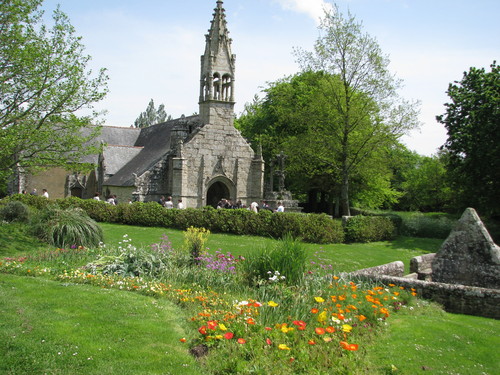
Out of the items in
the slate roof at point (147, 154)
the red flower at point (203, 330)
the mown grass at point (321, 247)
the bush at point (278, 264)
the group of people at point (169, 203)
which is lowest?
the red flower at point (203, 330)

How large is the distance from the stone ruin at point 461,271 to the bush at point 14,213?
34.2 ft

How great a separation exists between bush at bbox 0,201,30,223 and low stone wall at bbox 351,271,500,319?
11.0 metres

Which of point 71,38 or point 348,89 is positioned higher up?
point 348,89

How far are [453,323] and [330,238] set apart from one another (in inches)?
429

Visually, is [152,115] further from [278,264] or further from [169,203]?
[278,264]

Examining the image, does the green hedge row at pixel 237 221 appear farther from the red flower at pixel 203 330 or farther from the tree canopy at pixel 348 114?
the red flower at pixel 203 330

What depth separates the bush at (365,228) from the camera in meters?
18.3

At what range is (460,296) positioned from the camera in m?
7.50

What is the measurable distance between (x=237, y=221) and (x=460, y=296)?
10.9m

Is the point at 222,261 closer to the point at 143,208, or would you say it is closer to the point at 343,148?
the point at 143,208

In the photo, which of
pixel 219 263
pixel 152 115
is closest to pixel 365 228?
pixel 219 263

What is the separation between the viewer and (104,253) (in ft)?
32.6

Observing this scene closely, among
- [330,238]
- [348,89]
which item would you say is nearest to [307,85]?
[348,89]

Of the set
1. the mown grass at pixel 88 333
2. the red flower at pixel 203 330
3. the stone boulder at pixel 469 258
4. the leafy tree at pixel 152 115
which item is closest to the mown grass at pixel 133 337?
the mown grass at pixel 88 333
